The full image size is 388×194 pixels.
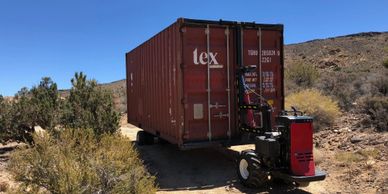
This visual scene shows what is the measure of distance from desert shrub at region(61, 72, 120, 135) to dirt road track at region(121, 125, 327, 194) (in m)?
1.59

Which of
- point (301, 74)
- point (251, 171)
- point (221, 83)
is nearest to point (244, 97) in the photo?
point (221, 83)

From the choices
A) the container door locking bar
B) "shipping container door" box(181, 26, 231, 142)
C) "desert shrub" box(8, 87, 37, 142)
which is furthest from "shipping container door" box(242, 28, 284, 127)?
"desert shrub" box(8, 87, 37, 142)

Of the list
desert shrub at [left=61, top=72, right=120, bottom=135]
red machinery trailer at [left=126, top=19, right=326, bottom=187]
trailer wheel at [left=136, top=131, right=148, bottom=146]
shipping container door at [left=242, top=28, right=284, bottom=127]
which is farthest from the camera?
trailer wheel at [left=136, top=131, right=148, bottom=146]

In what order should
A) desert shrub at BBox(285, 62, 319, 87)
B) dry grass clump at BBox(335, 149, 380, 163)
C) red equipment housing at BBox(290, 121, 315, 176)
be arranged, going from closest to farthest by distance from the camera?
red equipment housing at BBox(290, 121, 315, 176) → dry grass clump at BBox(335, 149, 380, 163) → desert shrub at BBox(285, 62, 319, 87)

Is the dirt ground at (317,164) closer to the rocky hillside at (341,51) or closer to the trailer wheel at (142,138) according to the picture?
the trailer wheel at (142,138)

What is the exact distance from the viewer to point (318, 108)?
13688 millimetres

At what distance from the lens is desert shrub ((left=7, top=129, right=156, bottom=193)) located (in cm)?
578

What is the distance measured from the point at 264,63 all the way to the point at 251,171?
11.2 feet

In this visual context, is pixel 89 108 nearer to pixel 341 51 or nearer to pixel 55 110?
pixel 55 110

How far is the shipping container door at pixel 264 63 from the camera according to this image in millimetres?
10750

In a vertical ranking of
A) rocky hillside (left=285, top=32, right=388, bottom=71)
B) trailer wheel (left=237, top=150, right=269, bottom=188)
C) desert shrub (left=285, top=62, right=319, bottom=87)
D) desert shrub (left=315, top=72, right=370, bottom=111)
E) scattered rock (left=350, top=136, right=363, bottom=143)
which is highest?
rocky hillside (left=285, top=32, right=388, bottom=71)

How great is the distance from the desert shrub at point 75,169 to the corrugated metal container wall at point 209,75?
10.6ft

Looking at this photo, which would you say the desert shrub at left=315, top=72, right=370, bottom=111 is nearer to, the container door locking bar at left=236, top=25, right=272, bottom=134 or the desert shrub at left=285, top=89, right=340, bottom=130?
the desert shrub at left=285, top=89, right=340, bottom=130

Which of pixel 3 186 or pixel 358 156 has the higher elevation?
pixel 358 156
